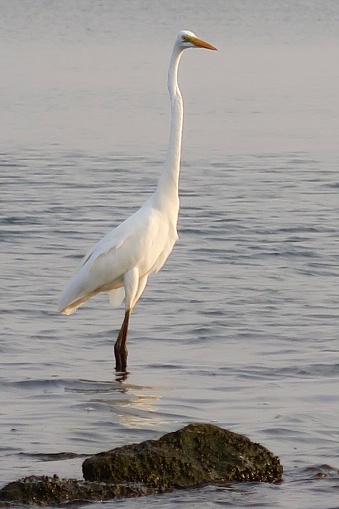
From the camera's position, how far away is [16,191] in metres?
15.4

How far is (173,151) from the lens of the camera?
8.57 m

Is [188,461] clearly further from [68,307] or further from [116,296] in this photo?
[116,296]

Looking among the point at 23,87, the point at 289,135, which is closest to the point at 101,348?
the point at 289,135

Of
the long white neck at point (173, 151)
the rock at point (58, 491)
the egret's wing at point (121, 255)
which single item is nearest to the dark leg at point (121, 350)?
the egret's wing at point (121, 255)

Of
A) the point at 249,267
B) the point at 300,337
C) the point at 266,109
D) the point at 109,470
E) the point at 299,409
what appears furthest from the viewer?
the point at 266,109

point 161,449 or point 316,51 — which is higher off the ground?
point 161,449

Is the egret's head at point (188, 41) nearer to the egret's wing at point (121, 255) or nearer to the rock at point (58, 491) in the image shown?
the egret's wing at point (121, 255)

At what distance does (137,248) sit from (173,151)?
Result: 752 mm

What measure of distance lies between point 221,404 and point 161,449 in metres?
1.83

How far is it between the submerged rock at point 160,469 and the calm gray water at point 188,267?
0.08m

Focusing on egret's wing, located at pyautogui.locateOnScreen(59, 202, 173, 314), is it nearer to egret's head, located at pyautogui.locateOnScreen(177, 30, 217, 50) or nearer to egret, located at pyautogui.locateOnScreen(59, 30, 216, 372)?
egret, located at pyautogui.locateOnScreen(59, 30, 216, 372)

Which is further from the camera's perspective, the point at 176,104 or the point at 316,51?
the point at 316,51

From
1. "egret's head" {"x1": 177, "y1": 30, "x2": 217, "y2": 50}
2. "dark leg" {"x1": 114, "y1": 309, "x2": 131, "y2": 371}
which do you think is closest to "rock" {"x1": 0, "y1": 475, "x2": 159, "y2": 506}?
"dark leg" {"x1": 114, "y1": 309, "x2": 131, "y2": 371}

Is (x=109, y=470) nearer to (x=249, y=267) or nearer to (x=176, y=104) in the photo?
(x=176, y=104)
